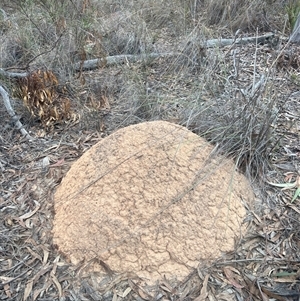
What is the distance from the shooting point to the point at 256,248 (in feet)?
6.54

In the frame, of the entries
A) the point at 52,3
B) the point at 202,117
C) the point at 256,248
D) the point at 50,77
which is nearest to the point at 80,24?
the point at 52,3

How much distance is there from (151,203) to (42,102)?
138 cm

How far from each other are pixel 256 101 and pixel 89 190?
1.10 metres

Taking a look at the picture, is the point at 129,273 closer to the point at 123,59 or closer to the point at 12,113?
the point at 12,113

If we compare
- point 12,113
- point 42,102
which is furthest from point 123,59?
point 12,113

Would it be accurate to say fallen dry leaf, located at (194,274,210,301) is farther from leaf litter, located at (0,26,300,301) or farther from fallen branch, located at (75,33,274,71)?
fallen branch, located at (75,33,274,71)

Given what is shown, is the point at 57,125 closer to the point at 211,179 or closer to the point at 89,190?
the point at 89,190

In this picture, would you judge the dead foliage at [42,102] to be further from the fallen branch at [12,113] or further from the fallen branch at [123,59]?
the fallen branch at [123,59]

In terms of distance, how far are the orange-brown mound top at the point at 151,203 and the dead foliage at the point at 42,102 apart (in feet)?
2.59

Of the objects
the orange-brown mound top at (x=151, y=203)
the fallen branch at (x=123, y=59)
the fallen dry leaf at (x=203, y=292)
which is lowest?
the fallen branch at (x=123, y=59)

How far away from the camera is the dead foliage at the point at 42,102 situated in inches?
115

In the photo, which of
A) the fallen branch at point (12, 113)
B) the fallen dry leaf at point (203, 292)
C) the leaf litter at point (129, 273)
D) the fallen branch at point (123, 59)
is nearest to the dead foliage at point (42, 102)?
the fallen branch at point (12, 113)

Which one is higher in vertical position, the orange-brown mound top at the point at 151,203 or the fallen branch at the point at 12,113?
the orange-brown mound top at the point at 151,203

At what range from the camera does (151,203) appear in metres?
2.00
